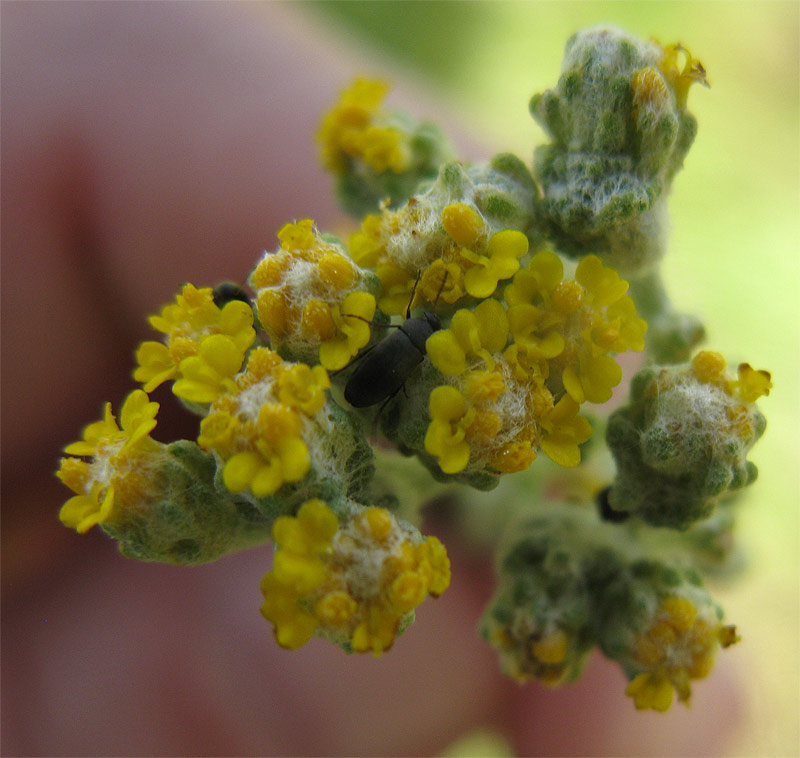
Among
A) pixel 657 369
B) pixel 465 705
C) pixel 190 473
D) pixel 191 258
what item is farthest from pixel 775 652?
pixel 191 258

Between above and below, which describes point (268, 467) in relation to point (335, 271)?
below

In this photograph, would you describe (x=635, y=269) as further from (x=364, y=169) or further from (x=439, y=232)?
(x=364, y=169)

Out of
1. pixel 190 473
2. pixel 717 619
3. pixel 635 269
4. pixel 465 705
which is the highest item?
pixel 635 269

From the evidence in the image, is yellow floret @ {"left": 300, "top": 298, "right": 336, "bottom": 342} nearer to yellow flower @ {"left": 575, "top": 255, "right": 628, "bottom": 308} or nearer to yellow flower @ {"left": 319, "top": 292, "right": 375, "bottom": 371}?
yellow flower @ {"left": 319, "top": 292, "right": 375, "bottom": 371}

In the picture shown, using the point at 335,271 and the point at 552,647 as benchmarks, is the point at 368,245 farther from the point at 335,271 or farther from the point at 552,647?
the point at 552,647

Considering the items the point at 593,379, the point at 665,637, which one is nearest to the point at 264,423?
the point at 593,379

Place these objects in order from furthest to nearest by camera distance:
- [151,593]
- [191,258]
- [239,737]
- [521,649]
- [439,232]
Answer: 1. [151,593]
2. [191,258]
3. [239,737]
4. [521,649]
5. [439,232]

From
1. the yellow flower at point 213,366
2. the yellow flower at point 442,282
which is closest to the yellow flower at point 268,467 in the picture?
the yellow flower at point 213,366
